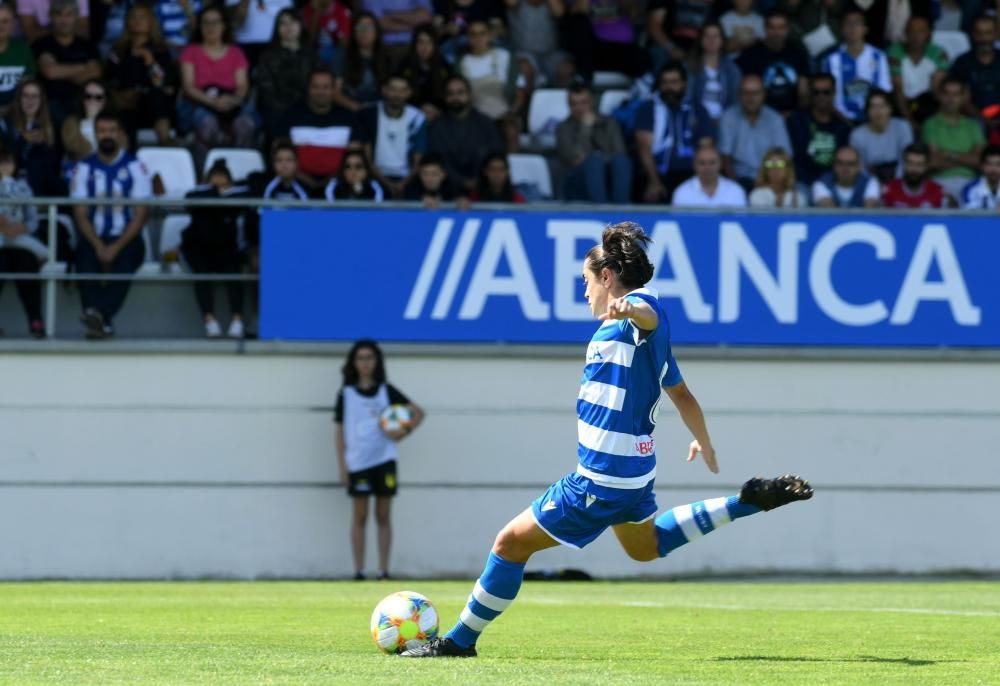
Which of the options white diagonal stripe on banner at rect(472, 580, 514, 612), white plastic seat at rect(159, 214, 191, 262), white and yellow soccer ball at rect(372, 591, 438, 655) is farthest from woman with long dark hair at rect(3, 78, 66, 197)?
white diagonal stripe on banner at rect(472, 580, 514, 612)

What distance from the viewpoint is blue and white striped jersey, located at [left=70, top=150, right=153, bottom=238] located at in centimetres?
1569

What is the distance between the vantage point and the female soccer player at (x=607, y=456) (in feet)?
23.6

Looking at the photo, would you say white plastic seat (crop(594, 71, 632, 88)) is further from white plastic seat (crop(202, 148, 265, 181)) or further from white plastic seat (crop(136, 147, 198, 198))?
white plastic seat (crop(136, 147, 198, 198))

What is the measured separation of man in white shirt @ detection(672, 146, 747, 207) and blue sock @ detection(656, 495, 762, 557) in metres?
8.78

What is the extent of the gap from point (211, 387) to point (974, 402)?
6.95 m

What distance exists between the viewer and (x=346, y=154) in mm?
15797

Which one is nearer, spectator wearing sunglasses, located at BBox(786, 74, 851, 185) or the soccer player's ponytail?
the soccer player's ponytail

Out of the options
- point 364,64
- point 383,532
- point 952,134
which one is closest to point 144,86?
point 364,64

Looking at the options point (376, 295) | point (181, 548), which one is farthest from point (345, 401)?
point (181, 548)

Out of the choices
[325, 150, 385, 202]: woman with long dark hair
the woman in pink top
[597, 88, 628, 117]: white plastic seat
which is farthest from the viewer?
[597, 88, 628, 117]: white plastic seat

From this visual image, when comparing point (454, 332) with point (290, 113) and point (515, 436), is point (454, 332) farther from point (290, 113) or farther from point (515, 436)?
point (290, 113)

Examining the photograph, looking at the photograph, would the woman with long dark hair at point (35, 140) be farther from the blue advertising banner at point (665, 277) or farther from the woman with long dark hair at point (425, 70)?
the woman with long dark hair at point (425, 70)

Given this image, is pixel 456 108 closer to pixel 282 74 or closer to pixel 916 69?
pixel 282 74

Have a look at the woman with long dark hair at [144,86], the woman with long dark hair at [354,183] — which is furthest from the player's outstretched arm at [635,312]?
the woman with long dark hair at [144,86]
